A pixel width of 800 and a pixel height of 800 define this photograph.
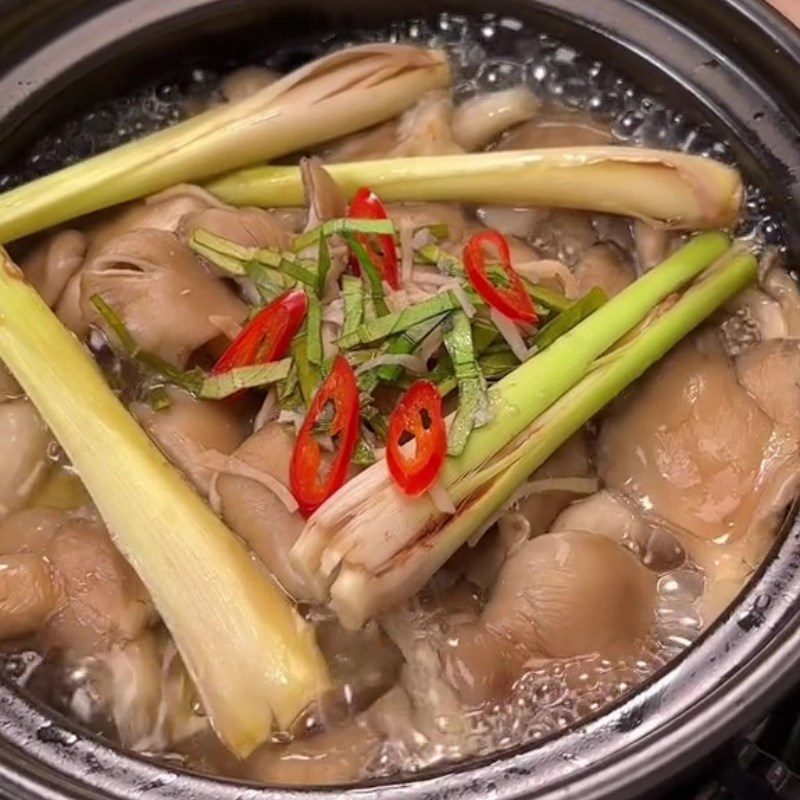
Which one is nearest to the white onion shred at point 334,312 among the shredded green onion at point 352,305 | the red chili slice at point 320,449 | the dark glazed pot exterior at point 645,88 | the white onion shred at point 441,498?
the shredded green onion at point 352,305

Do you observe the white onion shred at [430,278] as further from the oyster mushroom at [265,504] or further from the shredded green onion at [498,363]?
the oyster mushroom at [265,504]

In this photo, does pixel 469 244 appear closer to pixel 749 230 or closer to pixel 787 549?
pixel 749 230

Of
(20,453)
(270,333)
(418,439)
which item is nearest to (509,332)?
(418,439)

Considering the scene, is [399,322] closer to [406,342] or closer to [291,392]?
[406,342]

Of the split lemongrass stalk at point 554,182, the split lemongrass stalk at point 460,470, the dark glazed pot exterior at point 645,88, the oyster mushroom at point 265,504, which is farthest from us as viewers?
the split lemongrass stalk at point 554,182

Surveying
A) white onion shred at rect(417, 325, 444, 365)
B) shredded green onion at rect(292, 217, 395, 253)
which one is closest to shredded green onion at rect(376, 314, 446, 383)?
white onion shred at rect(417, 325, 444, 365)

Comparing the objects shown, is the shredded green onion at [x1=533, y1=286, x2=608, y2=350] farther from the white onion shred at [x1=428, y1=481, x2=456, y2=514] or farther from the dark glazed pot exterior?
the dark glazed pot exterior

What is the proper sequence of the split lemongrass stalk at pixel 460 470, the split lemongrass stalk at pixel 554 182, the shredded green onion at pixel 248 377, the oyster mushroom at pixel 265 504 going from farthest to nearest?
the split lemongrass stalk at pixel 554 182 → the shredded green onion at pixel 248 377 → the oyster mushroom at pixel 265 504 → the split lemongrass stalk at pixel 460 470
